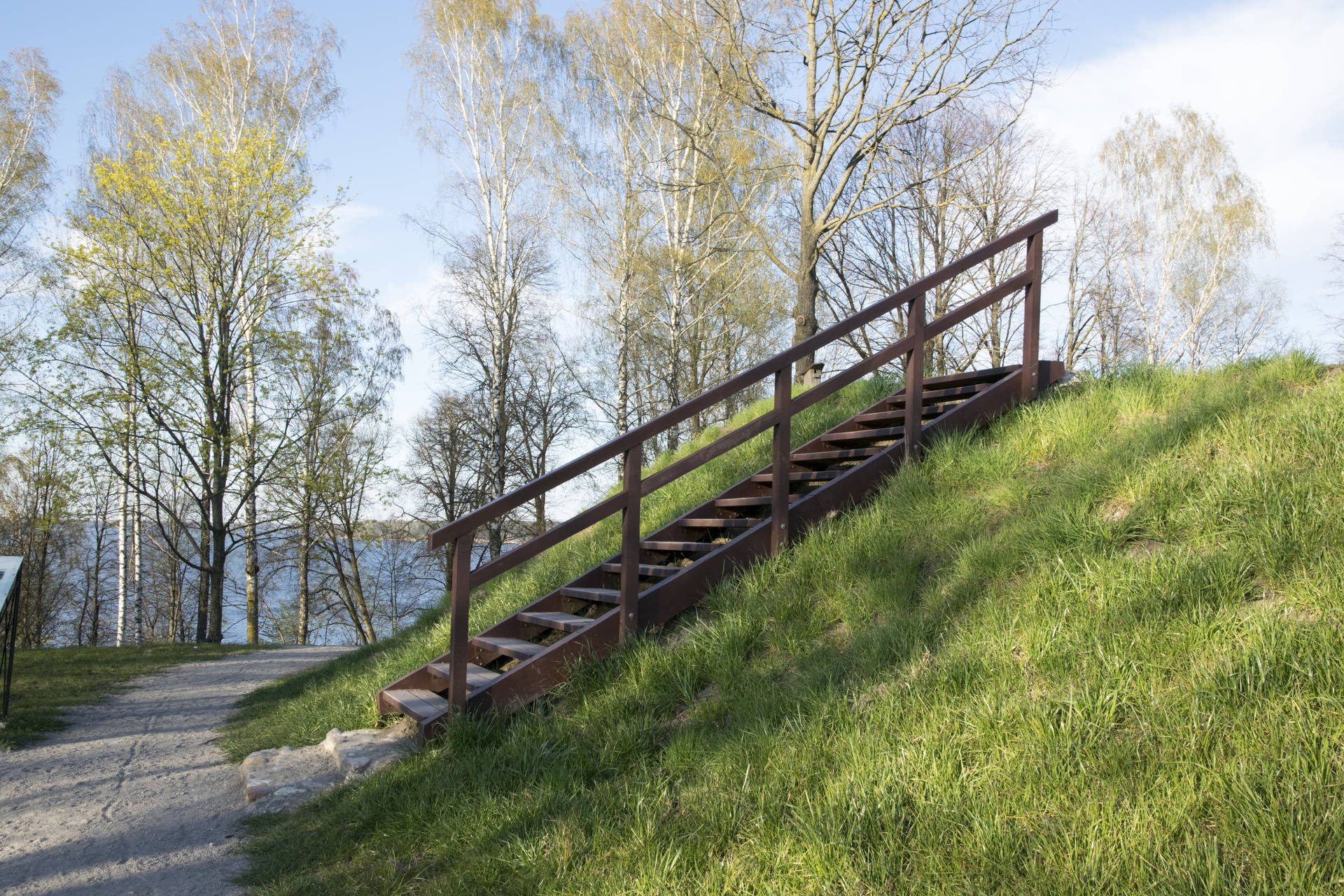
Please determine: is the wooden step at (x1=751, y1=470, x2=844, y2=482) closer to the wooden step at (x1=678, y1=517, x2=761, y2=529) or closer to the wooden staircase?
the wooden staircase

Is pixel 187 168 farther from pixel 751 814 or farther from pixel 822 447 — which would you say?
pixel 751 814

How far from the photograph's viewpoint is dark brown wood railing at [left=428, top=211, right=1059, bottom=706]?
4.76 m

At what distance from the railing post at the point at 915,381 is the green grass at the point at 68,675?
Result: 7274 millimetres

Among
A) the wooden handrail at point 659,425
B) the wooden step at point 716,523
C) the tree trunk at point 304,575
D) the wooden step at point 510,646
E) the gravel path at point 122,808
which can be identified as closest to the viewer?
the gravel path at point 122,808

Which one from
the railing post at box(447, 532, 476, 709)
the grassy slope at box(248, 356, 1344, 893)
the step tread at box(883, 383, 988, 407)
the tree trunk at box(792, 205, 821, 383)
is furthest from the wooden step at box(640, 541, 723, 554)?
the tree trunk at box(792, 205, 821, 383)

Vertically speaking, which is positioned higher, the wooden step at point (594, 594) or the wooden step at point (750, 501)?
the wooden step at point (750, 501)

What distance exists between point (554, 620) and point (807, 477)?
2187mm

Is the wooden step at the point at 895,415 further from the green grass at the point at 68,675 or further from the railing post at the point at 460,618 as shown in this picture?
the green grass at the point at 68,675

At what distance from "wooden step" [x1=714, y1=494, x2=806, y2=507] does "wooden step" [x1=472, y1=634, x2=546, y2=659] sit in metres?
1.71

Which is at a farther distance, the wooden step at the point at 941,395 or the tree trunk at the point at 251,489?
the tree trunk at the point at 251,489

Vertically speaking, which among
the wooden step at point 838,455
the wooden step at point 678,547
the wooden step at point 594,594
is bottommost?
the wooden step at point 594,594

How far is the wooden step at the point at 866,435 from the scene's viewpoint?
21.3ft

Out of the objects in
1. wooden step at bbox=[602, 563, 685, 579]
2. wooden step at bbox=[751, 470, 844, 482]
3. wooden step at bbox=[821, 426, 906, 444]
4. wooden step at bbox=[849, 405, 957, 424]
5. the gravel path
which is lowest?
the gravel path

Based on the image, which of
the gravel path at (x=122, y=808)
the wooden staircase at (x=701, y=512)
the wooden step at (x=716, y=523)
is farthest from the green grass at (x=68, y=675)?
the wooden step at (x=716, y=523)
